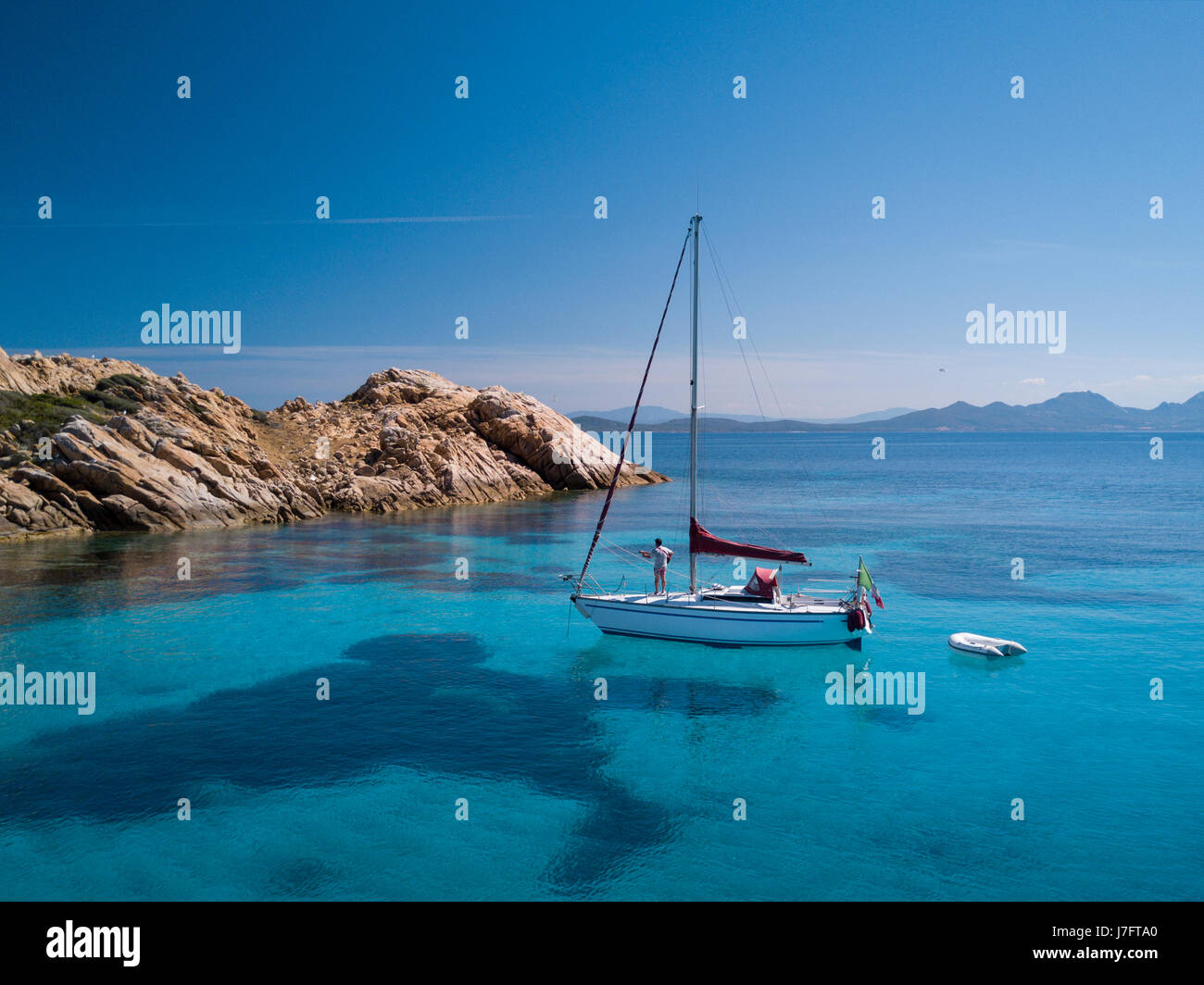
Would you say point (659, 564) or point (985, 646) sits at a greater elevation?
point (659, 564)

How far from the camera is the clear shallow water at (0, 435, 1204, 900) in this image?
14.0 meters

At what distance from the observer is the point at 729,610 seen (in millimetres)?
26219

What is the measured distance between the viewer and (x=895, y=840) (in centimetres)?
1487

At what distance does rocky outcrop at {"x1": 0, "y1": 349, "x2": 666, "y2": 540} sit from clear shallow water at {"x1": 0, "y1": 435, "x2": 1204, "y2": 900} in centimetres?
1337

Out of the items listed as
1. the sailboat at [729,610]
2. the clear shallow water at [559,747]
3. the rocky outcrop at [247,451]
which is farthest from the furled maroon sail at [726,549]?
the rocky outcrop at [247,451]

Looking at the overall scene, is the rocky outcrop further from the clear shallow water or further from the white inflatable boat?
the white inflatable boat

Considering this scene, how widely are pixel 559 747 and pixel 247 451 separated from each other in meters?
55.1

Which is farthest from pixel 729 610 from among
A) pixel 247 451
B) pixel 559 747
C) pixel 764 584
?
pixel 247 451

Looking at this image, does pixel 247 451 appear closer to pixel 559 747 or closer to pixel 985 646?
pixel 559 747

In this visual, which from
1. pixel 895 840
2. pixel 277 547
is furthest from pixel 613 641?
pixel 277 547

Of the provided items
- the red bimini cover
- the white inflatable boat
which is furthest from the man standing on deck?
the white inflatable boat

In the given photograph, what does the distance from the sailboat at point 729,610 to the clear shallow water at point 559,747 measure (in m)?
0.93

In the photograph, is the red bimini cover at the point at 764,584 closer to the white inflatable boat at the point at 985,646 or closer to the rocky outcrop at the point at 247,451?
the white inflatable boat at the point at 985,646
